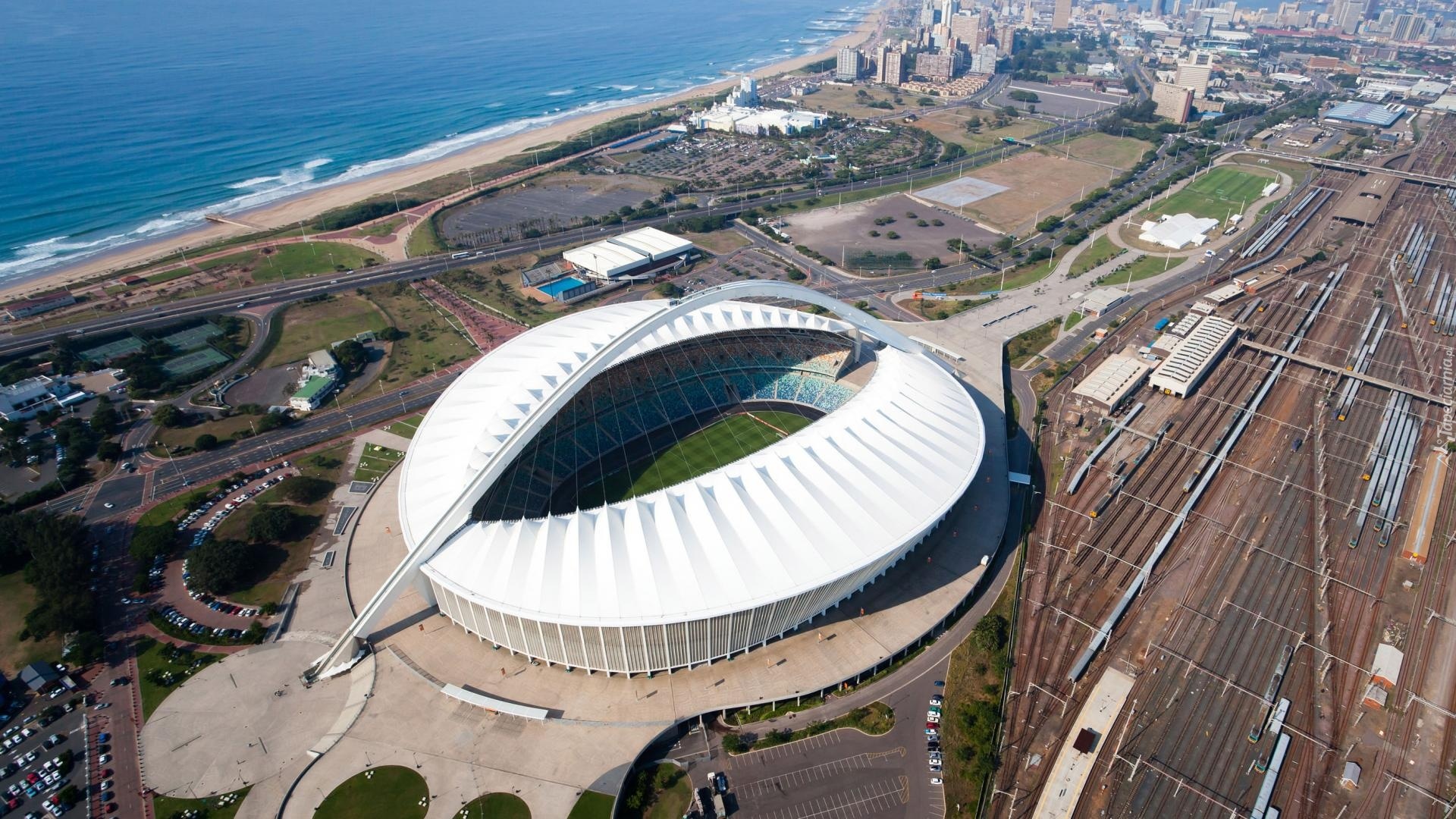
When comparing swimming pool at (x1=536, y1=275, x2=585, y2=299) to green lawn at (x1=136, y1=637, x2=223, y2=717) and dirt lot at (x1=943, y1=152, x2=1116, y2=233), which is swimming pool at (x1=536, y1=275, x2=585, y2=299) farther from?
dirt lot at (x1=943, y1=152, x2=1116, y2=233)

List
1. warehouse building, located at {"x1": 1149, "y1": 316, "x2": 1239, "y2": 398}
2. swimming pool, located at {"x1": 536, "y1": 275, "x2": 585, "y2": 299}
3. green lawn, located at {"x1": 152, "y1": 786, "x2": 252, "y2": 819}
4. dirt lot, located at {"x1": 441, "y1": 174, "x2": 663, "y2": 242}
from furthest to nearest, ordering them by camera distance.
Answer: dirt lot, located at {"x1": 441, "y1": 174, "x2": 663, "y2": 242} → swimming pool, located at {"x1": 536, "y1": 275, "x2": 585, "y2": 299} → warehouse building, located at {"x1": 1149, "y1": 316, "x2": 1239, "y2": 398} → green lawn, located at {"x1": 152, "y1": 786, "x2": 252, "y2": 819}

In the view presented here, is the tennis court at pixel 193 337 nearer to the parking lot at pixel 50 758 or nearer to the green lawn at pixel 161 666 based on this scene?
the green lawn at pixel 161 666

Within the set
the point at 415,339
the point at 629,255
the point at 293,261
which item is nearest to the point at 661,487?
the point at 415,339

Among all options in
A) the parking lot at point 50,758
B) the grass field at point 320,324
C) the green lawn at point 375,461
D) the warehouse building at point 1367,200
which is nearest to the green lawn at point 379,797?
the parking lot at point 50,758

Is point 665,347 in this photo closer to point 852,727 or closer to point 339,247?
point 852,727

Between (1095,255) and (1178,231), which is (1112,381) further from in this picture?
(1178,231)

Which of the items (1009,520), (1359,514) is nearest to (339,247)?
(1009,520)

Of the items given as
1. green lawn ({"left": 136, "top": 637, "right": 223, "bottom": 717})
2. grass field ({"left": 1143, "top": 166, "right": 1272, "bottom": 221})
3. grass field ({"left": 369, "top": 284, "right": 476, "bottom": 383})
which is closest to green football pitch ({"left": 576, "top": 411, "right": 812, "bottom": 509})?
green lawn ({"left": 136, "top": 637, "right": 223, "bottom": 717})
